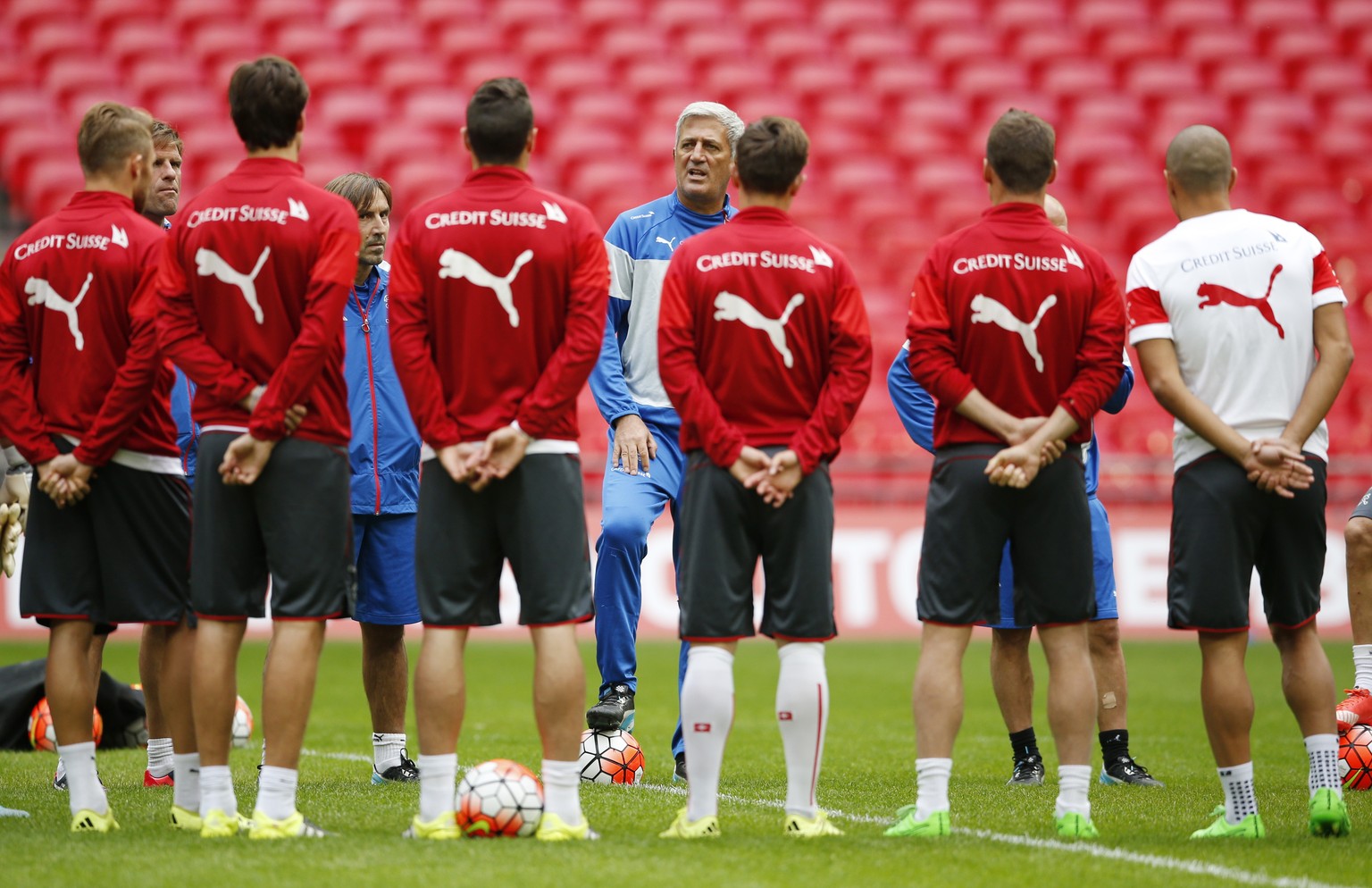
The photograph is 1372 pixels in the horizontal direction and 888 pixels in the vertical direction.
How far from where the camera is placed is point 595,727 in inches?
274

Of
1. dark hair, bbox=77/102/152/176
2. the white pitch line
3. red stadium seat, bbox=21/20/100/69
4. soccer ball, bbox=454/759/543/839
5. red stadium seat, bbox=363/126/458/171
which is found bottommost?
the white pitch line

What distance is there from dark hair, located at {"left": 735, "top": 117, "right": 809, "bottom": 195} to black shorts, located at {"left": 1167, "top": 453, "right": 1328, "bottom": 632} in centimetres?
177

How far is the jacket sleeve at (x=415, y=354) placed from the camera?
16.9 feet

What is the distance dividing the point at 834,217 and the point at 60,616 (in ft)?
50.4

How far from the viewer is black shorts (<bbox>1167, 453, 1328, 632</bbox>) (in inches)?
211

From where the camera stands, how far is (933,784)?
5.26 metres

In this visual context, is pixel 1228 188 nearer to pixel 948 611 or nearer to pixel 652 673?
pixel 948 611

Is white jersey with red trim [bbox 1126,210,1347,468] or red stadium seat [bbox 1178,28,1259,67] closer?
white jersey with red trim [bbox 1126,210,1347,468]

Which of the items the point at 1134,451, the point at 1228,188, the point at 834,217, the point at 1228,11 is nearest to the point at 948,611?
the point at 1228,188

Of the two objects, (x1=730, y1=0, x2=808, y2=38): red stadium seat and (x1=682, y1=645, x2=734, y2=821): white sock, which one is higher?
(x1=730, y1=0, x2=808, y2=38): red stadium seat

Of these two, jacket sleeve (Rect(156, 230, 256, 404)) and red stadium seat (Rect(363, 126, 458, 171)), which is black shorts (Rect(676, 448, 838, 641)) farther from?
red stadium seat (Rect(363, 126, 458, 171))

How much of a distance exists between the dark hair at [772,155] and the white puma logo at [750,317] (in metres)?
0.45

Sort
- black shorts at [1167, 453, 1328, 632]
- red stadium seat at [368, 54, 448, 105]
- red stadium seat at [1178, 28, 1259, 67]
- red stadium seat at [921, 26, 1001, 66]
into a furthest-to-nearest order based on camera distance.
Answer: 1. red stadium seat at [1178, 28, 1259, 67]
2. red stadium seat at [921, 26, 1001, 66]
3. red stadium seat at [368, 54, 448, 105]
4. black shorts at [1167, 453, 1328, 632]

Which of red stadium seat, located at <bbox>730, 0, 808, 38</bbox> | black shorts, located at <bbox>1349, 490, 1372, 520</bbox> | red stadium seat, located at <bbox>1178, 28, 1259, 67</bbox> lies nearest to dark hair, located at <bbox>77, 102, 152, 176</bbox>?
black shorts, located at <bbox>1349, 490, 1372, 520</bbox>
